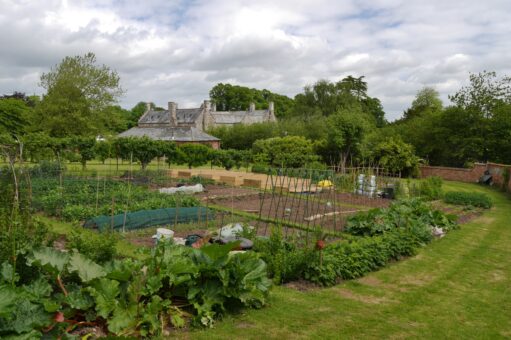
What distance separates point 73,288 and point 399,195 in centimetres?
1587

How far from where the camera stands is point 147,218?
434 inches

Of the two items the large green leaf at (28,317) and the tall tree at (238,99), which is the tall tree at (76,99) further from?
the tall tree at (238,99)

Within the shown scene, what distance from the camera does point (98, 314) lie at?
447 cm

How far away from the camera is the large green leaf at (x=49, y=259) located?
14.9 ft

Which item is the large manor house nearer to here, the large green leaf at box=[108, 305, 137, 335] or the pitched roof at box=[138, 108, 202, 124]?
the pitched roof at box=[138, 108, 202, 124]

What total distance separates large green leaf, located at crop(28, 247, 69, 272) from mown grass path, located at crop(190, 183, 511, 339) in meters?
1.54

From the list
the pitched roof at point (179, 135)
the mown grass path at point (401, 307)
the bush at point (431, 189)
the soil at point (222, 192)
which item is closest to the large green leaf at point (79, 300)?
the mown grass path at point (401, 307)

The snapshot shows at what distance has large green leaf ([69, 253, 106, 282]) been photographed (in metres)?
4.75

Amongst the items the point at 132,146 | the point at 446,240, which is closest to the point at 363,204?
the point at 446,240

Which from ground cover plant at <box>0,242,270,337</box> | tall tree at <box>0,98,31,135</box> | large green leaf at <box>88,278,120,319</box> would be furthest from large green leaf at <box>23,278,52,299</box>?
tall tree at <box>0,98,31,135</box>

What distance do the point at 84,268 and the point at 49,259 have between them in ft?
1.23

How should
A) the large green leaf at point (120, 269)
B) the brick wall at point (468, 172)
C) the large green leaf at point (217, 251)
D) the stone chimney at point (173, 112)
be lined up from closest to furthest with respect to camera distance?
1. the large green leaf at point (120, 269)
2. the large green leaf at point (217, 251)
3. the brick wall at point (468, 172)
4. the stone chimney at point (173, 112)

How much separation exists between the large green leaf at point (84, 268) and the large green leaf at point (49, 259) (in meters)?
0.08

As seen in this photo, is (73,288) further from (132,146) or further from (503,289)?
(132,146)
